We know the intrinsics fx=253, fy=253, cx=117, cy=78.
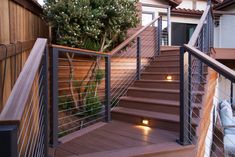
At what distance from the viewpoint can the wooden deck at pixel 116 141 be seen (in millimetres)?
2681

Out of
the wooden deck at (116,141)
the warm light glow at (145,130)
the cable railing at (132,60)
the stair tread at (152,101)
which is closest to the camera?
the wooden deck at (116,141)

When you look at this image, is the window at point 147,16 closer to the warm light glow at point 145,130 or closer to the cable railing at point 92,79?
the cable railing at point 92,79

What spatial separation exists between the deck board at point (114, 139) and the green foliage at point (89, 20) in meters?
1.72

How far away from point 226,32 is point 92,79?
8.04m

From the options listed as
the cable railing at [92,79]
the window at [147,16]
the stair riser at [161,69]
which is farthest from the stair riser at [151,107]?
the window at [147,16]

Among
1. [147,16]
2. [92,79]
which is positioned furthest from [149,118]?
[147,16]

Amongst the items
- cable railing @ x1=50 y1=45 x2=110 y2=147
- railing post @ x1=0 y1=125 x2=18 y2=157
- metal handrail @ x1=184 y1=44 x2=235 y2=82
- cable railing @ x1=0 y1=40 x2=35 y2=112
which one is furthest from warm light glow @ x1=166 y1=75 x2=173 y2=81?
railing post @ x1=0 y1=125 x2=18 y2=157

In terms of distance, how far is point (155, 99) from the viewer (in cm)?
411

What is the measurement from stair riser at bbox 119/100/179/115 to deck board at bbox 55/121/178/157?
1.33ft

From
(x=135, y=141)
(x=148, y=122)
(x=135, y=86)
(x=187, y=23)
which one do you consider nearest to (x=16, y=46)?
(x=135, y=141)

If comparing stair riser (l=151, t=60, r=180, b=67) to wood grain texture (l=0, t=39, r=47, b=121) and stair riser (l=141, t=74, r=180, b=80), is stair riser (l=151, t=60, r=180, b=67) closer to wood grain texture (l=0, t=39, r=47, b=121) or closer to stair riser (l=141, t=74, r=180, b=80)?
stair riser (l=141, t=74, r=180, b=80)

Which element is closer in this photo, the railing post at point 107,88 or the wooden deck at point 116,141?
the wooden deck at point 116,141

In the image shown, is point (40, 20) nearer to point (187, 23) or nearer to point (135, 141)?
point (135, 141)

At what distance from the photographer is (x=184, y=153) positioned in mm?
2699
